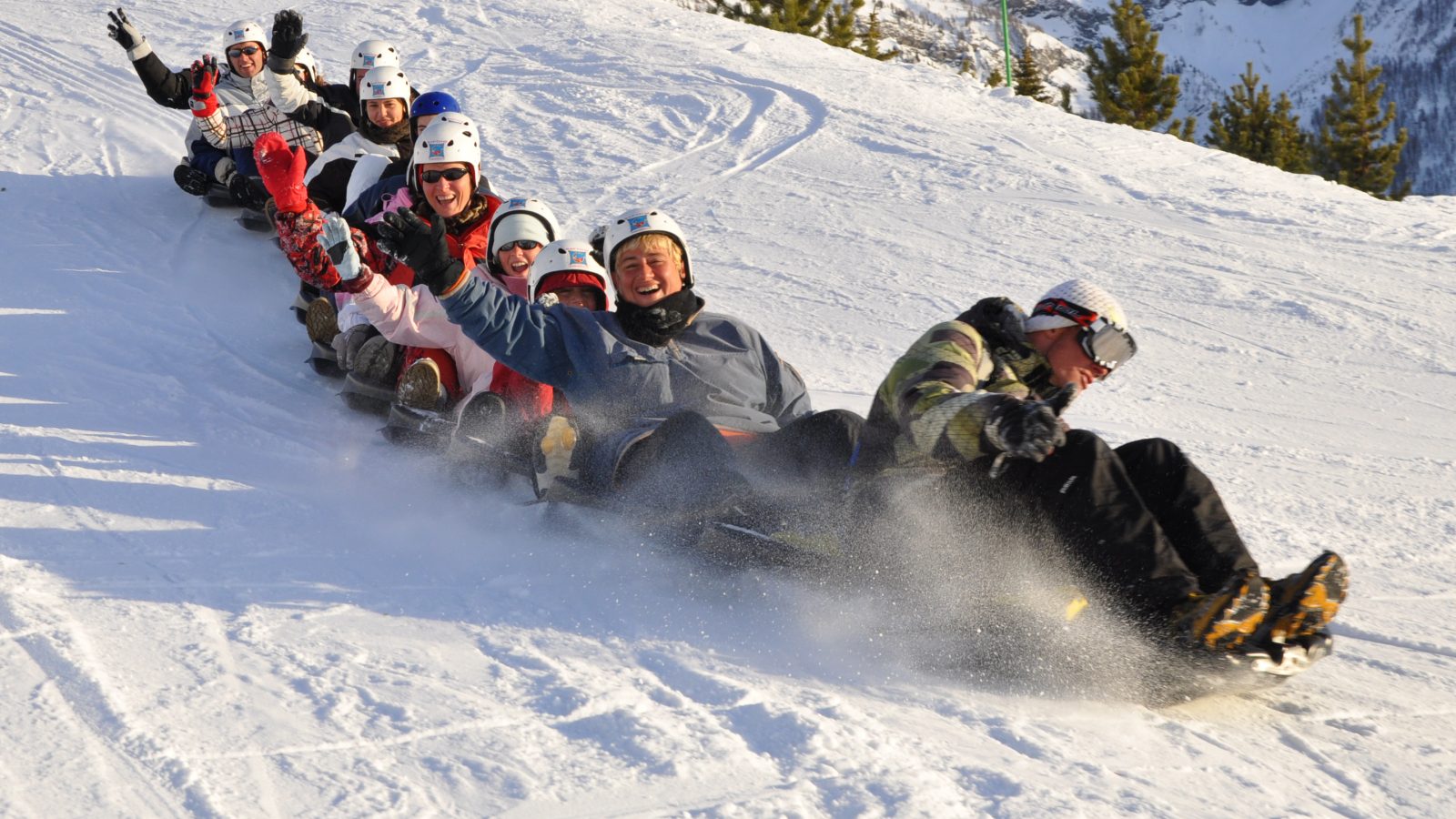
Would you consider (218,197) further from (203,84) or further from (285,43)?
(285,43)

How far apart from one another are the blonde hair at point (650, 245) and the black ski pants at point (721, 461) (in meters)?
Result: 0.54

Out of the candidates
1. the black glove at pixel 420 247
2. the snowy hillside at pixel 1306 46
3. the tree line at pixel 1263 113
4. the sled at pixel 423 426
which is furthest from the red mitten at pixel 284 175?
the snowy hillside at pixel 1306 46

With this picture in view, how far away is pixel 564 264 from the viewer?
159 inches

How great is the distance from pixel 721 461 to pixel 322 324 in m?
2.40

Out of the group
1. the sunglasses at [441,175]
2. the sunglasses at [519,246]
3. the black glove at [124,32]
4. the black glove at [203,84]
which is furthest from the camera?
the black glove at [124,32]

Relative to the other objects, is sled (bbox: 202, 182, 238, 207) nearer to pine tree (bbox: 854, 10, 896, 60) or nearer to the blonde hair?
the blonde hair

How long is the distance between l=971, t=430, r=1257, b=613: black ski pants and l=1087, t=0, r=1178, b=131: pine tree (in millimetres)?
21048

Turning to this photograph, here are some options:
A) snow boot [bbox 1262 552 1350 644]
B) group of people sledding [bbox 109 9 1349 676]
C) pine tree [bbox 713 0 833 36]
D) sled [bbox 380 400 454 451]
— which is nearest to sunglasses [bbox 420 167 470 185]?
group of people sledding [bbox 109 9 1349 676]

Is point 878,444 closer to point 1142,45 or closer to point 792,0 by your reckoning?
point 792,0

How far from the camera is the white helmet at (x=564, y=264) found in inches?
159

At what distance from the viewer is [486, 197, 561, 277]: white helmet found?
4336mm

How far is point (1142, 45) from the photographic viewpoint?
22.7 meters

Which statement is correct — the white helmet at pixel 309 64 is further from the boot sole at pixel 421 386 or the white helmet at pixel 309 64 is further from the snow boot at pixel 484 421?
the snow boot at pixel 484 421

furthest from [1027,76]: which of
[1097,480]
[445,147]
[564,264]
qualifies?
[1097,480]
